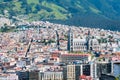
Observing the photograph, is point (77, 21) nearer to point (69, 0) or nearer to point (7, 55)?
point (69, 0)

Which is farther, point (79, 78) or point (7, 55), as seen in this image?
point (7, 55)

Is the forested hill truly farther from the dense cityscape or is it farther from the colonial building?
the colonial building

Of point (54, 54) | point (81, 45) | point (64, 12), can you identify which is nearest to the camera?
point (54, 54)

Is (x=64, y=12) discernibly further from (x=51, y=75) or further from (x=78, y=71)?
(x=78, y=71)

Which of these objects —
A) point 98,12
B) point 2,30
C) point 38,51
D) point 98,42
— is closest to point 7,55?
point 38,51

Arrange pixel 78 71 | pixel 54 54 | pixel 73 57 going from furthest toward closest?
pixel 54 54 < pixel 73 57 < pixel 78 71

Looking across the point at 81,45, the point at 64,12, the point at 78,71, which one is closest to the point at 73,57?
the point at 78,71

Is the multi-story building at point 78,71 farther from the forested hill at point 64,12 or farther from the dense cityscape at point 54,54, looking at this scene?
the forested hill at point 64,12
